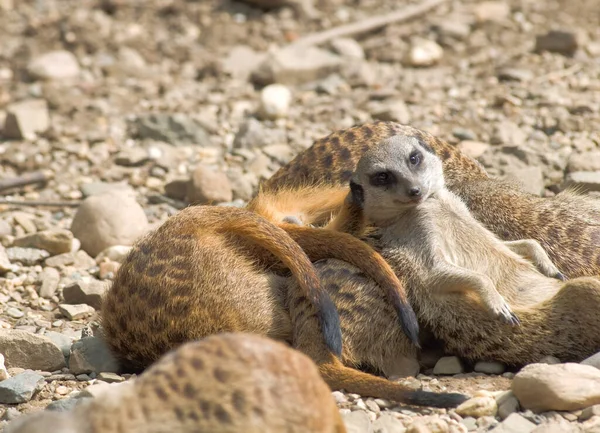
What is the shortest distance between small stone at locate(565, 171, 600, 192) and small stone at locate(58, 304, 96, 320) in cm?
285

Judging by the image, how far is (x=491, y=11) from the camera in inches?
365

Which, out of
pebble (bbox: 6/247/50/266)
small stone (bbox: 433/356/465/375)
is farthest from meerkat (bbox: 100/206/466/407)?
pebble (bbox: 6/247/50/266)

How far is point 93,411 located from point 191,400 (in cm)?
→ 28

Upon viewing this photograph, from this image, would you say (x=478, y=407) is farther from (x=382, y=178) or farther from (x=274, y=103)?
(x=274, y=103)

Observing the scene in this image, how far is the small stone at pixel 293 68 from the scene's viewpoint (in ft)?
27.3

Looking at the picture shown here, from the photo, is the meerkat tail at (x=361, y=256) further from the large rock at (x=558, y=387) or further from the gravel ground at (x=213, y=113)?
the large rock at (x=558, y=387)

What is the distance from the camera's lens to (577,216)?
4676 millimetres

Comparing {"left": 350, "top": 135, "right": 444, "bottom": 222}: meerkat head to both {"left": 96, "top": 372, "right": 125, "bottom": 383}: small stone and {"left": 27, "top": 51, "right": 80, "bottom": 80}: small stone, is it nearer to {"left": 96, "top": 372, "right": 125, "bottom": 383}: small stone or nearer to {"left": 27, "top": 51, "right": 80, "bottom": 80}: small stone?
{"left": 96, "top": 372, "right": 125, "bottom": 383}: small stone

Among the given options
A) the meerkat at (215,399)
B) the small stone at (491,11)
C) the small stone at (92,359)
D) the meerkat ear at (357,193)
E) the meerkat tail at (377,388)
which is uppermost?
the meerkat at (215,399)

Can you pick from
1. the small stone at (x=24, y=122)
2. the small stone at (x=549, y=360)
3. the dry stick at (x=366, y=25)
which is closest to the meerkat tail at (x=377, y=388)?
the small stone at (x=549, y=360)

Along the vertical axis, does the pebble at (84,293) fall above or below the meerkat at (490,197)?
below

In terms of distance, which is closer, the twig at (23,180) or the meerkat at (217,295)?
the meerkat at (217,295)

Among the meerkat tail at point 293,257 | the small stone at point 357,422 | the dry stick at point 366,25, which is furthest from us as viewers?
the dry stick at point 366,25

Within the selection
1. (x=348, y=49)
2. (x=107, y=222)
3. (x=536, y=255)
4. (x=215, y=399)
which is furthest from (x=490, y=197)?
(x=348, y=49)
